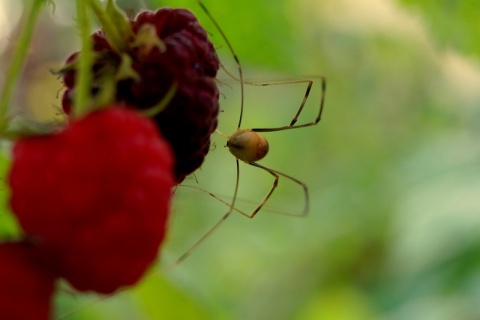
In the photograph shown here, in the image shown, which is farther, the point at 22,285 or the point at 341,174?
the point at 341,174

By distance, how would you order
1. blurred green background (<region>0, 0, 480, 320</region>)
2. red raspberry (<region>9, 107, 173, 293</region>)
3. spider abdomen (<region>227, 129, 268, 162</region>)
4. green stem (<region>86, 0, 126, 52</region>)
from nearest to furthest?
red raspberry (<region>9, 107, 173, 293</region>)
green stem (<region>86, 0, 126, 52</region>)
spider abdomen (<region>227, 129, 268, 162</region>)
blurred green background (<region>0, 0, 480, 320</region>)

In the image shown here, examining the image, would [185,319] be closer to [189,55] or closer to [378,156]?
[189,55]

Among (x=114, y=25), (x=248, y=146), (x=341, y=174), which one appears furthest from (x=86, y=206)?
(x=341, y=174)

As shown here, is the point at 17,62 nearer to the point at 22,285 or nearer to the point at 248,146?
the point at 22,285

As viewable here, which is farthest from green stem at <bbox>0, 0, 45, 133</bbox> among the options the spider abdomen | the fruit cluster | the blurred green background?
the spider abdomen

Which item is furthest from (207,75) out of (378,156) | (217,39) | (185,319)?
(378,156)

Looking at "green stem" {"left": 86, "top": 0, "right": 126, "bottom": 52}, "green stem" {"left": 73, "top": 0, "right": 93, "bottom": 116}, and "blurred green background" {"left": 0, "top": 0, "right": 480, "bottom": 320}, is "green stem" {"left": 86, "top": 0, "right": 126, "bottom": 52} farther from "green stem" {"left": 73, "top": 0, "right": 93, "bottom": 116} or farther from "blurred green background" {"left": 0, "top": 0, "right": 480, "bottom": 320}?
"blurred green background" {"left": 0, "top": 0, "right": 480, "bottom": 320}

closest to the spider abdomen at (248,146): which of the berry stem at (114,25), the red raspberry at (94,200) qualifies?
the berry stem at (114,25)
